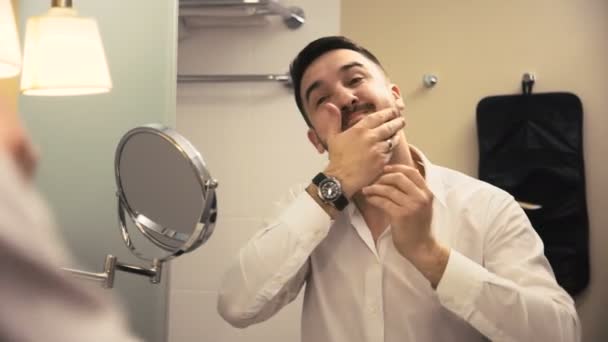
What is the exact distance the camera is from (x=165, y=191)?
0.71 meters

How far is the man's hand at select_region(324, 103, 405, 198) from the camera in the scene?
3.09ft

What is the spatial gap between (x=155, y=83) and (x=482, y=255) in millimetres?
624

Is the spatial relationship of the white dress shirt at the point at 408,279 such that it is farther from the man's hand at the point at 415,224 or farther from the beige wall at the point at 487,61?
the beige wall at the point at 487,61

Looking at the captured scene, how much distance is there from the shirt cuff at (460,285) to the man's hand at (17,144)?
2.42 ft

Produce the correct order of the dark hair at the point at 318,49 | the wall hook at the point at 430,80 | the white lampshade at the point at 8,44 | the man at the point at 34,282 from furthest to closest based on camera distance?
the wall hook at the point at 430,80 → the dark hair at the point at 318,49 → the white lampshade at the point at 8,44 → the man at the point at 34,282

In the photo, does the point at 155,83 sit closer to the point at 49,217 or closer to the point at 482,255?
the point at 482,255

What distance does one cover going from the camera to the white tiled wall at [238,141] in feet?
5.33

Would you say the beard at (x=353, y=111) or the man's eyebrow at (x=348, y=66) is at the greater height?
the man's eyebrow at (x=348, y=66)

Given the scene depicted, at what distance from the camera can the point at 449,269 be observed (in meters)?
0.86

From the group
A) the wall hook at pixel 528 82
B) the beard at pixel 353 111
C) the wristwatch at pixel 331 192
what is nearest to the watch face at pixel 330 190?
the wristwatch at pixel 331 192

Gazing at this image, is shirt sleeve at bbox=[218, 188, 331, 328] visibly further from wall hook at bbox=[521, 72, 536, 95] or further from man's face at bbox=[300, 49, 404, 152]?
wall hook at bbox=[521, 72, 536, 95]

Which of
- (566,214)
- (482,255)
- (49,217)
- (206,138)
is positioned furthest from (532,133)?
(49,217)

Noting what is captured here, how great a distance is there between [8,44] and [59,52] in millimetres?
69

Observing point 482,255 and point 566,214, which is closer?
point 482,255
